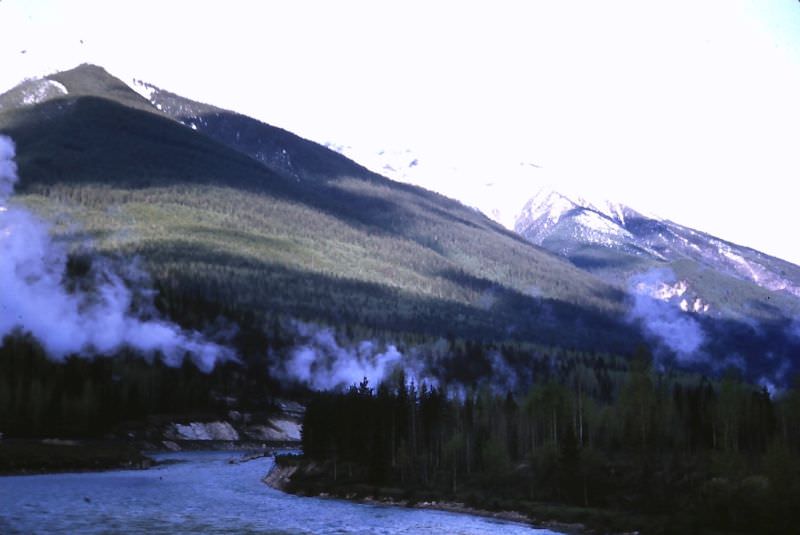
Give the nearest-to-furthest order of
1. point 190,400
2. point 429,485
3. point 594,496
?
1. point 594,496
2. point 429,485
3. point 190,400

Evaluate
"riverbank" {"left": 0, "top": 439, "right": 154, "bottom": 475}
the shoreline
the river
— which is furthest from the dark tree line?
"riverbank" {"left": 0, "top": 439, "right": 154, "bottom": 475}

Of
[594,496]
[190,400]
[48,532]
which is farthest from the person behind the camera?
[190,400]

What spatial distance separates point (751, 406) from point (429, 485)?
48.1 meters

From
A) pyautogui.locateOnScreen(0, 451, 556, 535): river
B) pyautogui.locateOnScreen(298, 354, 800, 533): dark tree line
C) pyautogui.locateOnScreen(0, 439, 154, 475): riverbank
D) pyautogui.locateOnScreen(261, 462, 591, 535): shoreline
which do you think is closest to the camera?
pyautogui.locateOnScreen(0, 451, 556, 535): river

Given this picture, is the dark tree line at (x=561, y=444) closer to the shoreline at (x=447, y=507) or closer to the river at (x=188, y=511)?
the shoreline at (x=447, y=507)

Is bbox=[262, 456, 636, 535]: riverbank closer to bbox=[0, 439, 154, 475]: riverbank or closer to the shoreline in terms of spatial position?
the shoreline

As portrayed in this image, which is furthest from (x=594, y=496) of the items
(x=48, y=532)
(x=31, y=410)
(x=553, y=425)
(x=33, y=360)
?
(x=33, y=360)

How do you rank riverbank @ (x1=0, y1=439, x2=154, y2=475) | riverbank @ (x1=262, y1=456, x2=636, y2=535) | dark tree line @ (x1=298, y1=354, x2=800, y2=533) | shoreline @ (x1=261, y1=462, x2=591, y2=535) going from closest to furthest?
riverbank @ (x1=262, y1=456, x2=636, y2=535), shoreline @ (x1=261, y1=462, x2=591, y2=535), dark tree line @ (x1=298, y1=354, x2=800, y2=533), riverbank @ (x1=0, y1=439, x2=154, y2=475)

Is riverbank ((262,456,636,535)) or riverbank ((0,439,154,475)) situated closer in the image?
riverbank ((262,456,636,535))

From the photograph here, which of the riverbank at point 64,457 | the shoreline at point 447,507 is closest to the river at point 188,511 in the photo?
the shoreline at point 447,507

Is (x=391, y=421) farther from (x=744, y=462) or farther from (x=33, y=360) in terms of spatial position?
(x=33, y=360)

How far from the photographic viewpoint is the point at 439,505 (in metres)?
107

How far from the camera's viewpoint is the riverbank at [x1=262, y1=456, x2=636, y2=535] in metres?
90.0

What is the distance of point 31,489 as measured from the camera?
104 m
